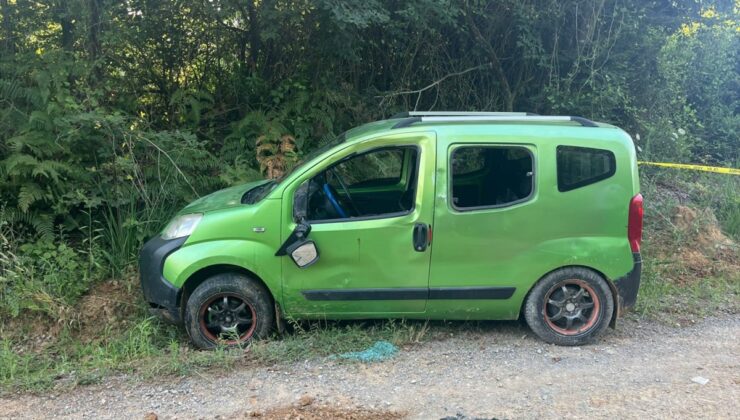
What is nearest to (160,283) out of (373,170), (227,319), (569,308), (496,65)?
(227,319)

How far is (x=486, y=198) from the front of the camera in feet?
16.5

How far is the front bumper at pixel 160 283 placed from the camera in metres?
4.44

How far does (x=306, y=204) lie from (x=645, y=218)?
5084mm

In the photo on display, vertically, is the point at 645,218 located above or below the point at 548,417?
above

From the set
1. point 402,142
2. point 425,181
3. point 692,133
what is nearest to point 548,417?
point 425,181

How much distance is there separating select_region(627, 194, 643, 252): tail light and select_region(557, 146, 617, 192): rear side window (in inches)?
11.7

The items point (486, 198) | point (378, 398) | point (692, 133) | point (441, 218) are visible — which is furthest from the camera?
point (692, 133)

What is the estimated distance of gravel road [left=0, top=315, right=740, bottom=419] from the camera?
11.9 feet

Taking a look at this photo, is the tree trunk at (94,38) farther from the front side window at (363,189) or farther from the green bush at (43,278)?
the front side window at (363,189)

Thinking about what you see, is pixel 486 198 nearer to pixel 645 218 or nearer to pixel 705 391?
pixel 705 391

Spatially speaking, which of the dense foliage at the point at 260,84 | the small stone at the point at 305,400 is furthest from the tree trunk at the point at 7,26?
the small stone at the point at 305,400

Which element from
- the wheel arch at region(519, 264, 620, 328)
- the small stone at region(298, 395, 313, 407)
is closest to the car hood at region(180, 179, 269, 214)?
the small stone at region(298, 395, 313, 407)

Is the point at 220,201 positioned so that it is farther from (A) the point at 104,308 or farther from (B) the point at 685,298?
(B) the point at 685,298

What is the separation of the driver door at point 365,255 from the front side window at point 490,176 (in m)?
0.30
